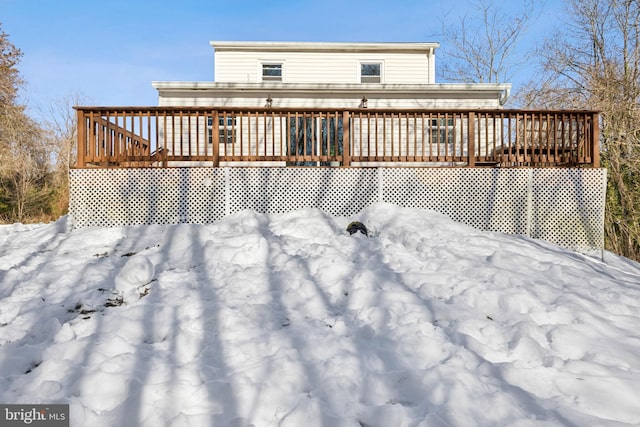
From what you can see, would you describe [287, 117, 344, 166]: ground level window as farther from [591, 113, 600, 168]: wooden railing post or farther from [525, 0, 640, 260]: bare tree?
[525, 0, 640, 260]: bare tree

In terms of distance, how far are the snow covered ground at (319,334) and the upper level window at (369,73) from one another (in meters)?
10.4

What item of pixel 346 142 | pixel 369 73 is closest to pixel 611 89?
pixel 369 73

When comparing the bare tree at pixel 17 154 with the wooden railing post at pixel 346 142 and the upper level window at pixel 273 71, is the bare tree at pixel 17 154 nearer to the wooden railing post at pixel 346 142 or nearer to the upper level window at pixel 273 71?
the upper level window at pixel 273 71

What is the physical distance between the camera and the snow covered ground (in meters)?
1.87

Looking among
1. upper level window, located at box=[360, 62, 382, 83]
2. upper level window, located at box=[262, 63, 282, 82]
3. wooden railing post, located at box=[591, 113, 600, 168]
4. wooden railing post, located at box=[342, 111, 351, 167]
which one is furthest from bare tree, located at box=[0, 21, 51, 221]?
wooden railing post, located at box=[591, 113, 600, 168]

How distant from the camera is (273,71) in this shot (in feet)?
44.3

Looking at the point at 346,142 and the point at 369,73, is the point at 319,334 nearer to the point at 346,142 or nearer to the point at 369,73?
the point at 346,142

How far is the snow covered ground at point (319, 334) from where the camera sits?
1869 millimetres

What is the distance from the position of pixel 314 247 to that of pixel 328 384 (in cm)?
236

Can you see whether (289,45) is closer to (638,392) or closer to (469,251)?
(469,251)

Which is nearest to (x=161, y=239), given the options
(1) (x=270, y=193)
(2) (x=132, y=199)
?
(2) (x=132, y=199)

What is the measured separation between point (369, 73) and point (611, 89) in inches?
306

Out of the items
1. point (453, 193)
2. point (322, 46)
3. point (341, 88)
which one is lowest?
point (453, 193)

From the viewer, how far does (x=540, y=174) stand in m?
6.04
